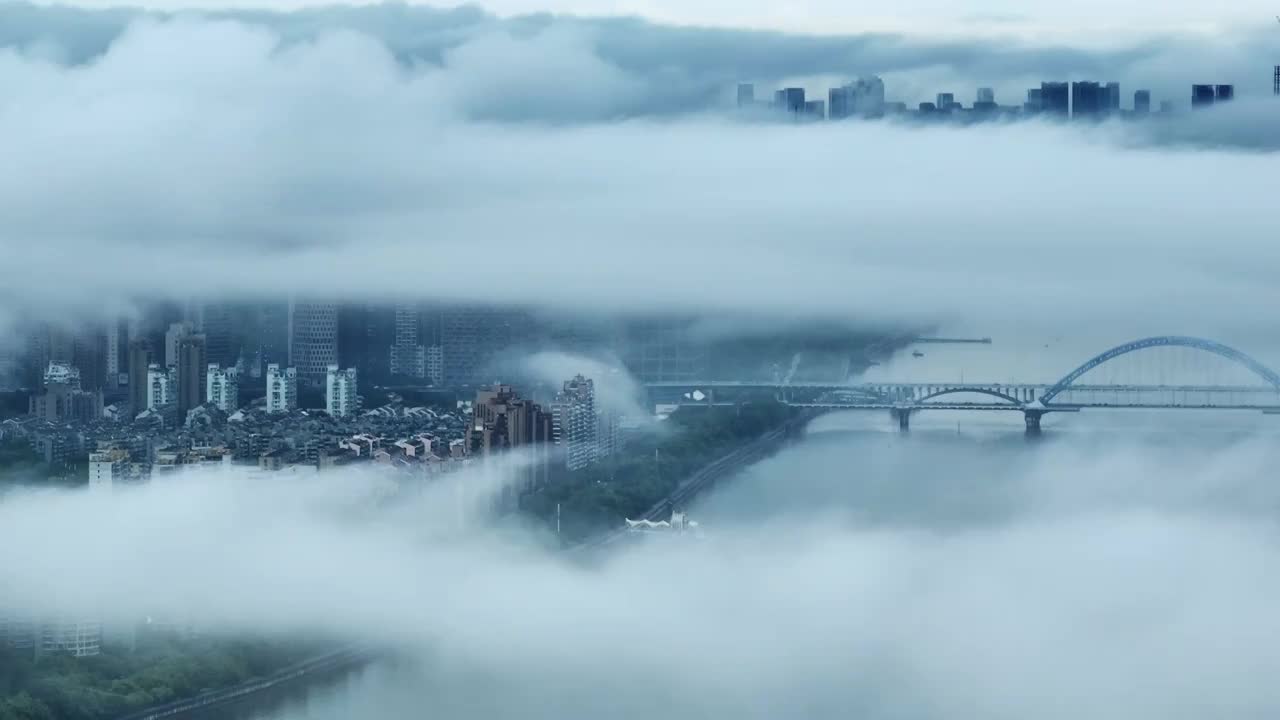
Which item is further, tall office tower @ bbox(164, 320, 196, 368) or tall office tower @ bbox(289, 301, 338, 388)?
tall office tower @ bbox(289, 301, 338, 388)

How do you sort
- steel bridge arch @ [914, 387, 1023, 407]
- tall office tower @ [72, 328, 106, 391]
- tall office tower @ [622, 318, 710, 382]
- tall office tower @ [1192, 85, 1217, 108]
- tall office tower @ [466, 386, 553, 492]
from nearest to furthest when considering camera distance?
1. tall office tower @ [1192, 85, 1217, 108]
2. tall office tower @ [466, 386, 553, 492]
3. tall office tower @ [72, 328, 106, 391]
4. tall office tower @ [622, 318, 710, 382]
5. steel bridge arch @ [914, 387, 1023, 407]

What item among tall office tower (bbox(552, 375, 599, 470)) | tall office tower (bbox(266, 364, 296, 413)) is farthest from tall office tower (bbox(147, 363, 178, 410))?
tall office tower (bbox(552, 375, 599, 470))

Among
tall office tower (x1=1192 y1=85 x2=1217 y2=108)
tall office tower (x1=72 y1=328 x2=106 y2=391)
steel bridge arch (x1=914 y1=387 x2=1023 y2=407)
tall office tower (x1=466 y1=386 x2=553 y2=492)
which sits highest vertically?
tall office tower (x1=1192 y1=85 x2=1217 y2=108)

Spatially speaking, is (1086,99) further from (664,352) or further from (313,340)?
(664,352)

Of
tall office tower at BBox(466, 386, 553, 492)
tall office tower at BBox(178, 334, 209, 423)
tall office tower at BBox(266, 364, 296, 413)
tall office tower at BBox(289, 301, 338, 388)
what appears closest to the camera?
tall office tower at BBox(466, 386, 553, 492)

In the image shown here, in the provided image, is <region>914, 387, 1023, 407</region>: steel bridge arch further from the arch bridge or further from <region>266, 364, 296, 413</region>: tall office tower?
<region>266, 364, 296, 413</region>: tall office tower

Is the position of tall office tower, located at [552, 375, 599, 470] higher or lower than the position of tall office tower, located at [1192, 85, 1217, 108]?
lower

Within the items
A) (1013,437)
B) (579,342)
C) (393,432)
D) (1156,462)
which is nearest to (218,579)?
(393,432)
